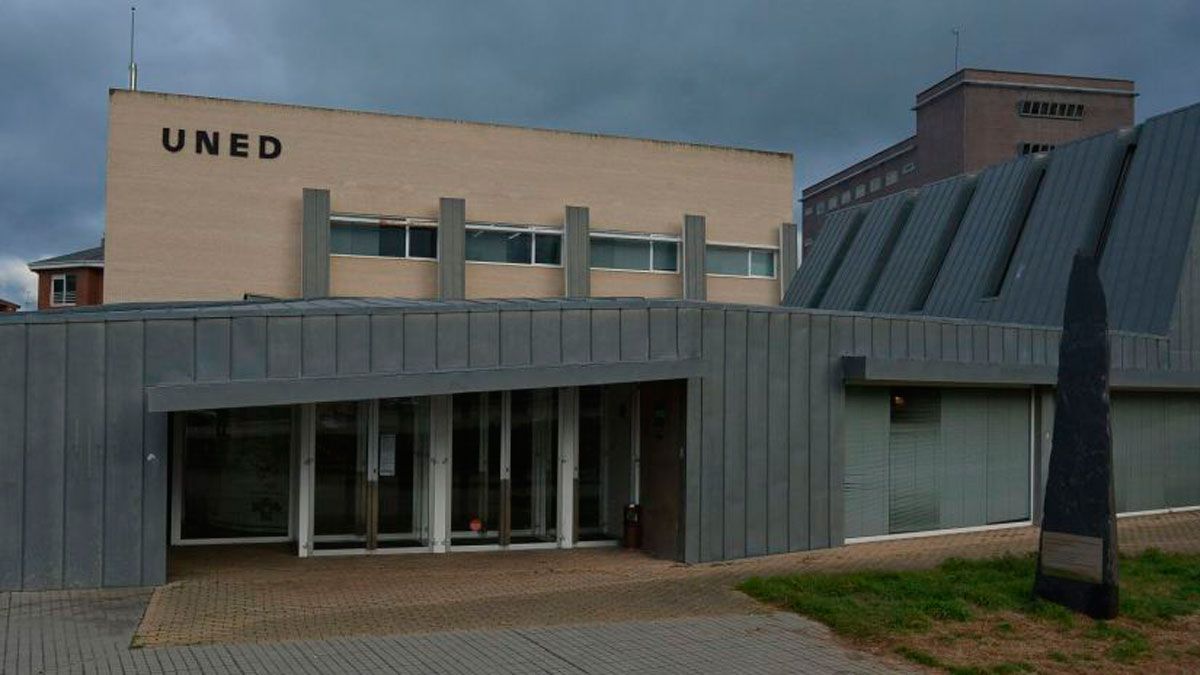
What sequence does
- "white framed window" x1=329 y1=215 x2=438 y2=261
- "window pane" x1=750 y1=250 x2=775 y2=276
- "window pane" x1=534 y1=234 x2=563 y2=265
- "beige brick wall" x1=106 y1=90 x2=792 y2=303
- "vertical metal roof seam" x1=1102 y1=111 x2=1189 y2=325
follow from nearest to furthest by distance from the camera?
"vertical metal roof seam" x1=1102 y1=111 x2=1189 y2=325
"beige brick wall" x1=106 y1=90 x2=792 y2=303
"white framed window" x1=329 y1=215 x2=438 y2=261
"window pane" x1=534 y1=234 x2=563 y2=265
"window pane" x1=750 y1=250 x2=775 y2=276

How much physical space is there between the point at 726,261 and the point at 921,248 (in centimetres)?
1552

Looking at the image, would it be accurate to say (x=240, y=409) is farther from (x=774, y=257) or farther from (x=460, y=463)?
(x=774, y=257)

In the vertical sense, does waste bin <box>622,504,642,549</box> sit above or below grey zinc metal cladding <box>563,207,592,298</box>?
below

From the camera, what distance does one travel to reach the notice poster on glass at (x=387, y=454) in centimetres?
1304

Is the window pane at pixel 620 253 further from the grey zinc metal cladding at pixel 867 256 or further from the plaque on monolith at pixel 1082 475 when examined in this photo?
the plaque on monolith at pixel 1082 475

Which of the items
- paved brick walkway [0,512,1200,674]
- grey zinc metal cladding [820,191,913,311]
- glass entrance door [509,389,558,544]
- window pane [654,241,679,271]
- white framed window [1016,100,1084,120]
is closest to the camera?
paved brick walkway [0,512,1200,674]

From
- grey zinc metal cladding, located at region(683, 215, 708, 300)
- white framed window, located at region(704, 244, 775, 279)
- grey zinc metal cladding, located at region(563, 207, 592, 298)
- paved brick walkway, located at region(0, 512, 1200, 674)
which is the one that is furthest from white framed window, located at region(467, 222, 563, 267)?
paved brick walkway, located at region(0, 512, 1200, 674)

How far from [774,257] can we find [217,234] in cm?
2070

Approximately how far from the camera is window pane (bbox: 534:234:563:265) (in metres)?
35.8

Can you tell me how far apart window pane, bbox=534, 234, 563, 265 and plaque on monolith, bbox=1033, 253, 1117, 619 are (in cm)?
2668

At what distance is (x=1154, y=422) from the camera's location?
1725cm

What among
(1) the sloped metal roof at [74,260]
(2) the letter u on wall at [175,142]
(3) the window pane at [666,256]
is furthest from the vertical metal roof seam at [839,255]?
(1) the sloped metal roof at [74,260]

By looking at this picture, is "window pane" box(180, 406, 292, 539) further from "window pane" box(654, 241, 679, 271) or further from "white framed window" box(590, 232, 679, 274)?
"window pane" box(654, 241, 679, 271)

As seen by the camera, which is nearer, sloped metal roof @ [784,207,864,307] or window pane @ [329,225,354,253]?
sloped metal roof @ [784,207,864,307]
